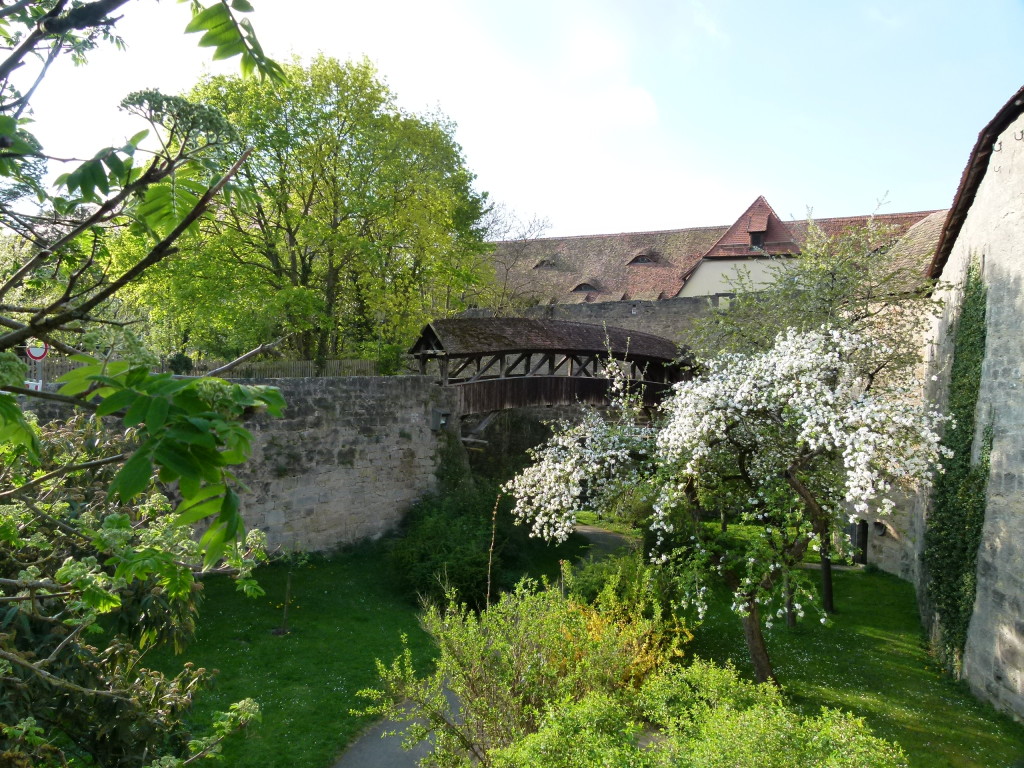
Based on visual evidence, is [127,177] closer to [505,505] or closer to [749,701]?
[749,701]

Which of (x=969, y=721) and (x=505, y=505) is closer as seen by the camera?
(x=969, y=721)

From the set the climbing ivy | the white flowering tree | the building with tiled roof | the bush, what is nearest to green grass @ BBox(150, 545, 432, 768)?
the bush

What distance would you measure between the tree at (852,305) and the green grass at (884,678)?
3.07ft

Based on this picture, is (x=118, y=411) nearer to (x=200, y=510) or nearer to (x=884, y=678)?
(x=200, y=510)

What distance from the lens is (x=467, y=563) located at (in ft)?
32.3

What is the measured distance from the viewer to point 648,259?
26.3 m

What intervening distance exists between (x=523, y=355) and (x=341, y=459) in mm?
4532

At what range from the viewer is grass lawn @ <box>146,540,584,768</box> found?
643 cm

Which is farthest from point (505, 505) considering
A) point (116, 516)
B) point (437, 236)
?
point (116, 516)

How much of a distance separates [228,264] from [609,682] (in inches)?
424

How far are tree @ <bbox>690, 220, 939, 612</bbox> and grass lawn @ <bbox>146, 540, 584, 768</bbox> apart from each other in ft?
17.5

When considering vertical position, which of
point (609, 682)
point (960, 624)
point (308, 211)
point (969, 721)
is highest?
point (308, 211)

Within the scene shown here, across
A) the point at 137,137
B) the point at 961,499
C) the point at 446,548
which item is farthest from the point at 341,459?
the point at 137,137

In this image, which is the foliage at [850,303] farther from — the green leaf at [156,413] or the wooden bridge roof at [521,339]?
the green leaf at [156,413]
